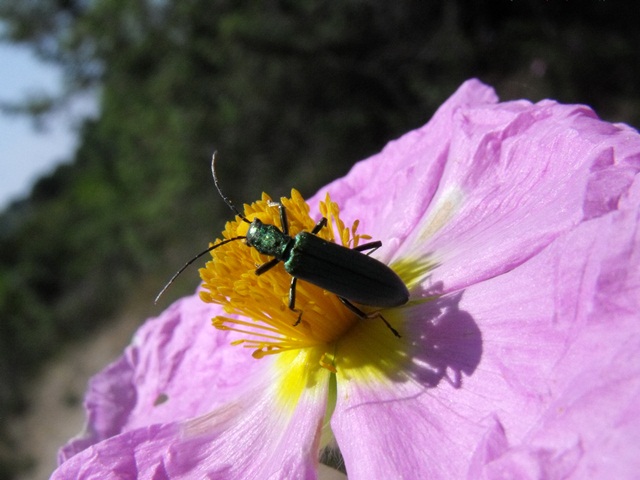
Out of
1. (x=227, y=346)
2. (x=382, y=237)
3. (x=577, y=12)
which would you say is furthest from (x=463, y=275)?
(x=577, y=12)

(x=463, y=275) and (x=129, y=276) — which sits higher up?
(x=129, y=276)

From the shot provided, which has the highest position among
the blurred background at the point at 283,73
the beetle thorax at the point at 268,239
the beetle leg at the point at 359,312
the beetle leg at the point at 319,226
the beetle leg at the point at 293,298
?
the blurred background at the point at 283,73

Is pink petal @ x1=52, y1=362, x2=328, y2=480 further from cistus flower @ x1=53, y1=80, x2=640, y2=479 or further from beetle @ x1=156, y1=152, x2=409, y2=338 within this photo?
beetle @ x1=156, y1=152, x2=409, y2=338

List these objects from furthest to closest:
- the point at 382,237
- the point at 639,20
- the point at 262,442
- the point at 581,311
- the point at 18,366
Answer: the point at 18,366
the point at 639,20
the point at 382,237
the point at 262,442
the point at 581,311

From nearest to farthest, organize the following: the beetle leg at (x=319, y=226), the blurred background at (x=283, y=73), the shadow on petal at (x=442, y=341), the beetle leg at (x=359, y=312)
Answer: the shadow on petal at (x=442, y=341), the beetle leg at (x=359, y=312), the beetle leg at (x=319, y=226), the blurred background at (x=283, y=73)

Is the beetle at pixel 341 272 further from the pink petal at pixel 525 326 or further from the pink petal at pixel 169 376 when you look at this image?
the pink petal at pixel 169 376

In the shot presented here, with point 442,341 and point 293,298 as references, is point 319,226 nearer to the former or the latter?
point 293,298

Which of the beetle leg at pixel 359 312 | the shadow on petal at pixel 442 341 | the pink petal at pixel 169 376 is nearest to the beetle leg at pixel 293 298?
the beetle leg at pixel 359 312

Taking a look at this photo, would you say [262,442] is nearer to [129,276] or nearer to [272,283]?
[272,283]
